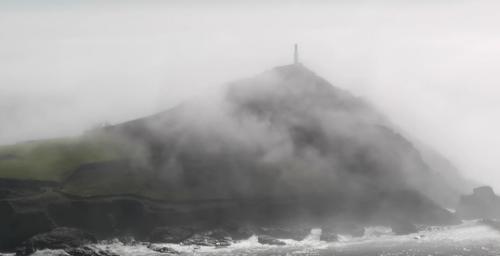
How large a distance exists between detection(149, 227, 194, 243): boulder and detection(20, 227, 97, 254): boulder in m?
15.6

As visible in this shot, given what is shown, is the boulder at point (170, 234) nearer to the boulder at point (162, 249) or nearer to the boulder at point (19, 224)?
the boulder at point (162, 249)

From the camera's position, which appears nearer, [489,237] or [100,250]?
[100,250]

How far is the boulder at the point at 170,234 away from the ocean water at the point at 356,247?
3.70 meters

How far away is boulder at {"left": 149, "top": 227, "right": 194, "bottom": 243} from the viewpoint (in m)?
188

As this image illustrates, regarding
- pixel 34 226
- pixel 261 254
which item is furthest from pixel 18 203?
pixel 261 254

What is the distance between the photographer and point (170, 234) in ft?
625

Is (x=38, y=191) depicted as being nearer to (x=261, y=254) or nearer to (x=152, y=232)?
(x=152, y=232)

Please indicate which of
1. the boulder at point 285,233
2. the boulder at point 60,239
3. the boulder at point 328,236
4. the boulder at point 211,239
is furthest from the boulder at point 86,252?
the boulder at point 328,236

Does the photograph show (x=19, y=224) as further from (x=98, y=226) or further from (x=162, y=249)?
(x=162, y=249)

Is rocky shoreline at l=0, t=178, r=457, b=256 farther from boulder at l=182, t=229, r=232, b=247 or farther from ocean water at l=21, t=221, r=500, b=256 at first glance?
ocean water at l=21, t=221, r=500, b=256

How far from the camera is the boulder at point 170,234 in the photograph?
18850 cm

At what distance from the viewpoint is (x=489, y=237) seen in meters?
198

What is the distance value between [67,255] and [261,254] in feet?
152

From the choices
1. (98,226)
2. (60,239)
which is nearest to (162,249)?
(98,226)
